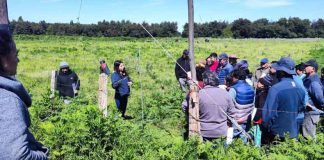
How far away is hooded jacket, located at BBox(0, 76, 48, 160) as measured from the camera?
77.5 inches

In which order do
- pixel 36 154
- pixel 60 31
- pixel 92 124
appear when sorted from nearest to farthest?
pixel 36 154
pixel 92 124
pixel 60 31

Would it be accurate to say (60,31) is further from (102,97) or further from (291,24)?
(102,97)

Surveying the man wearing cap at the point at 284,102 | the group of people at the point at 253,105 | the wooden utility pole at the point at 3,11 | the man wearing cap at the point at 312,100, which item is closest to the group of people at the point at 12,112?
A: the wooden utility pole at the point at 3,11

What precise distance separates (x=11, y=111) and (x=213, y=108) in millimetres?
4083

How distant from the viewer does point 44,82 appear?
19172mm

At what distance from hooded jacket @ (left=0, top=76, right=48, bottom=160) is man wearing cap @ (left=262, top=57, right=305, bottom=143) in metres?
4.30

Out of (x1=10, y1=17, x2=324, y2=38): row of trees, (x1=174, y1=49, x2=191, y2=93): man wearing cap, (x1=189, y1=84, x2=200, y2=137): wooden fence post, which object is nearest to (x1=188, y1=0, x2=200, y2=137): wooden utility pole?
(x1=189, y1=84, x2=200, y2=137): wooden fence post

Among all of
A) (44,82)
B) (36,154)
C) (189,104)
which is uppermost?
(36,154)

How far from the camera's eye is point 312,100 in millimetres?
7219

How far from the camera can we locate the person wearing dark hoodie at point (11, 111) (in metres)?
1.97

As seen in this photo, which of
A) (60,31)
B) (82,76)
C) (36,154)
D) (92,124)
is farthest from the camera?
(60,31)

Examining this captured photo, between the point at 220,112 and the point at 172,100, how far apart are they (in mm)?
4915

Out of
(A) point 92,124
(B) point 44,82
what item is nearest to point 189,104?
(A) point 92,124

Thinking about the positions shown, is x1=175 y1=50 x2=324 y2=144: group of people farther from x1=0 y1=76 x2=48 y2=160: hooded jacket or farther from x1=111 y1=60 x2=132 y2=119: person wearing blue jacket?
x1=111 y1=60 x2=132 y2=119: person wearing blue jacket
